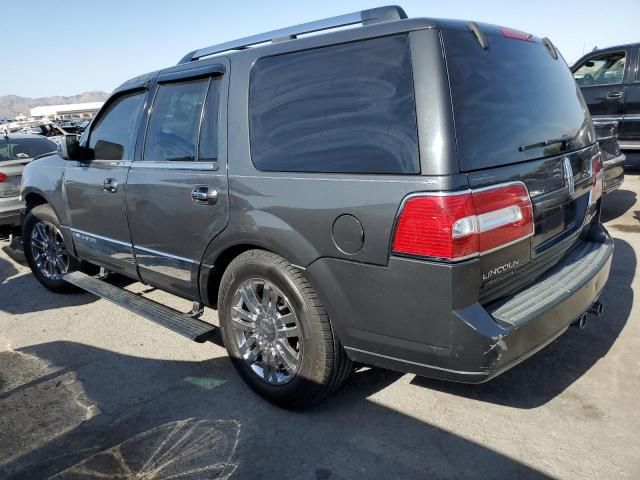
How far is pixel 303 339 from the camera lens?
8.63 ft

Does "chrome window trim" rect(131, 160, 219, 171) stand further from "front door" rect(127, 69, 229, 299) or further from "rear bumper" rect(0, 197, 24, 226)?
"rear bumper" rect(0, 197, 24, 226)

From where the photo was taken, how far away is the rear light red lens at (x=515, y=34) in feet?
8.35

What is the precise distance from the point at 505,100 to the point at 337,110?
0.79 metres

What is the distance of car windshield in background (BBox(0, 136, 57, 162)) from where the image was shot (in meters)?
7.41

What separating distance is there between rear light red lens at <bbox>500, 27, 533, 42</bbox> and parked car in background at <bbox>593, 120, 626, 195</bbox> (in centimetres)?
333

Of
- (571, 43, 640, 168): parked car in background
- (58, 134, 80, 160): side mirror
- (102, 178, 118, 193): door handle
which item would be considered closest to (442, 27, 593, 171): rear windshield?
(102, 178, 118, 193): door handle

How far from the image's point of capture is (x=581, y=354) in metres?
3.21

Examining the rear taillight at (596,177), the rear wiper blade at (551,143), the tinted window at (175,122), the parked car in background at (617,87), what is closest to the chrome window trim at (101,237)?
the tinted window at (175,122)

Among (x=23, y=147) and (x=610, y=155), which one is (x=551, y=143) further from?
(x=23, y=147)

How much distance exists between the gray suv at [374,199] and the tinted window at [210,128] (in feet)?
0.04

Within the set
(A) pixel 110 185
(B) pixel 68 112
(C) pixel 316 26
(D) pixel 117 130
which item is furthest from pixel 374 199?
(B) pixel 68 112

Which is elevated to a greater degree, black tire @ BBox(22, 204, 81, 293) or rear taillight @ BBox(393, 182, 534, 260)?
rear taillight @ BBox(393, 182, 534, 260)

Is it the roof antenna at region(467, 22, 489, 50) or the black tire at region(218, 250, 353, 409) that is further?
the black tire at region(218, 250, 353, 409)

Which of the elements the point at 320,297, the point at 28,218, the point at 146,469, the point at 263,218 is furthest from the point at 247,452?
the point at 28,218
